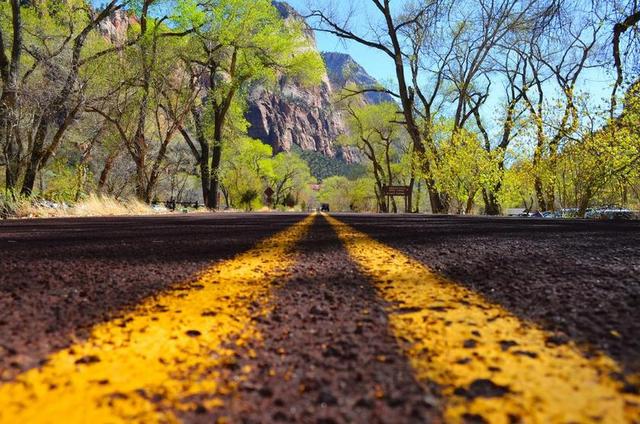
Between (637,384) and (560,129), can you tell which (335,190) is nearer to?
(560,129)

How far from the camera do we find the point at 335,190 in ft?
265

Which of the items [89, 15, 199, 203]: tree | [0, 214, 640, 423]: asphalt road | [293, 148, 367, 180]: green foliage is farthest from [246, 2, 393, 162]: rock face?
[0, 214, 640, 423]: asphalt road

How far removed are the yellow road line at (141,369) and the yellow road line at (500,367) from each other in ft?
1.15

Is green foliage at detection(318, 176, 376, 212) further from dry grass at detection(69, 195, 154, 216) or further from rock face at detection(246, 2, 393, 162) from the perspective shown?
rock face at detection(246, 2, 393, 162)

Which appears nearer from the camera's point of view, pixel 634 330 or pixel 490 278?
pixel 634 330

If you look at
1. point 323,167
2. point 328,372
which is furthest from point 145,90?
point 323,167

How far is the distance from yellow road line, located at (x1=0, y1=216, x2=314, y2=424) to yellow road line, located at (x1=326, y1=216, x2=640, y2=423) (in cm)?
35

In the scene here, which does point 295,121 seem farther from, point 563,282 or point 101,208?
point 563,282

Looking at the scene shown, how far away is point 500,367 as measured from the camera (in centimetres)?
78

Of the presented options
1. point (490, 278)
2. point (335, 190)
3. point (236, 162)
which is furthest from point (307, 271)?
point (335, 190)

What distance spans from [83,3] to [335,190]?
221 feet

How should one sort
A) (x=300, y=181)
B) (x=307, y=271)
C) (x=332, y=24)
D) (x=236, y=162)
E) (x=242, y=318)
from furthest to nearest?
(x=300, y=181) → (x=236, y=162) → (x=332, y=24) → (x=307, y=271) → (x=242, y=318)

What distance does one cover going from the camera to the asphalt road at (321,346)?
654 mm

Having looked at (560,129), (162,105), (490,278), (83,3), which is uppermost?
(83,3)
